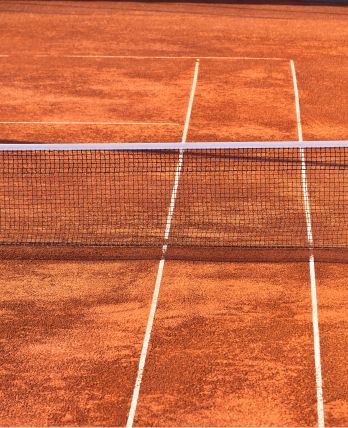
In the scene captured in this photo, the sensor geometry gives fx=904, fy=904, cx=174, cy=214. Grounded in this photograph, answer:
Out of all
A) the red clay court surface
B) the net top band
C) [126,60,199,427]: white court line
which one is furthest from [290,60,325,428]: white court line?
[126,60,199,427]: white court line

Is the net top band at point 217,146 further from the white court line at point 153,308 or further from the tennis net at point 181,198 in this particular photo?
the white court line at point 153,308

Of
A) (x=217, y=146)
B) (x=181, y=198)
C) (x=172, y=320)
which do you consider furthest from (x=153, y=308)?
(x=181, y=198)

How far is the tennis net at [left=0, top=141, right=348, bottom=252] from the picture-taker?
1435cm

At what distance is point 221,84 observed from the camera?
76.3ft

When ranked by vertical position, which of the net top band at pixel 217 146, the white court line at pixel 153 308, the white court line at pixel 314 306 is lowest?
the white court line at pixel 153 308

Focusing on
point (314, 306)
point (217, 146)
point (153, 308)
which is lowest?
point (153, 308)

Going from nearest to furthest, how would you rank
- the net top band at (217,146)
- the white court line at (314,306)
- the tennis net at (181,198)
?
the white court line at (314,306) → the net top band at (217,146) → the tennis net at (181,198)

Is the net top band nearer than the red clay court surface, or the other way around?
the red clay court surface

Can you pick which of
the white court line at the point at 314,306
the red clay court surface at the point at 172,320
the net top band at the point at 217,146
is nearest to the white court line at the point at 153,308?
the red clay court surface at the point at 172,320

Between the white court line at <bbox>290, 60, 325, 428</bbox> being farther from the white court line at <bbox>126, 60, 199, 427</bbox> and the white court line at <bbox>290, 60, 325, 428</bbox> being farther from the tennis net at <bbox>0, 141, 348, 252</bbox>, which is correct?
the white court line at <bbox>126, 60, 199, 427</bbox>

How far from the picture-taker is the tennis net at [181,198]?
14352 millimetres

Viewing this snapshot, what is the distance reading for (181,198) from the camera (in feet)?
52.4

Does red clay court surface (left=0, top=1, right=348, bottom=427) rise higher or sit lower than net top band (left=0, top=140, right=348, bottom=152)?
lower

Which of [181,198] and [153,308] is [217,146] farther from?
[153,308]
